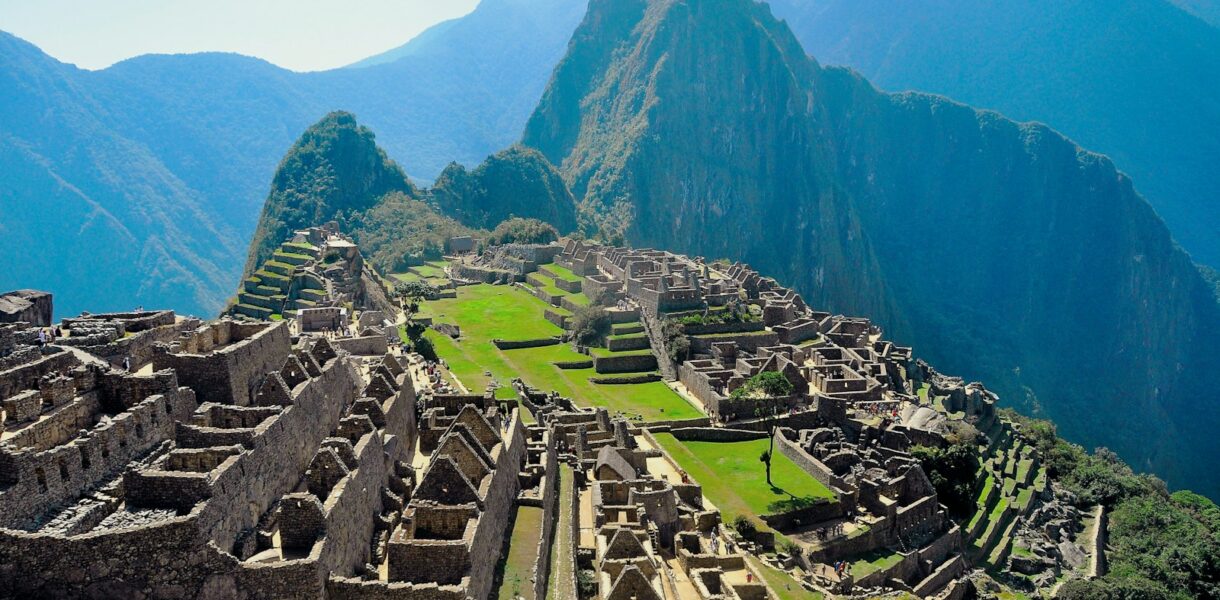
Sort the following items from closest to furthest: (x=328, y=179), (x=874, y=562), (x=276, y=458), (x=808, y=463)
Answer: (x=276, y=458)
(x=874, y=562)
(x=808, y=463)
(x=328, y=179)

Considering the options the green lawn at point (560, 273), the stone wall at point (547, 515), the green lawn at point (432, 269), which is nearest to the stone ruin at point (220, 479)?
the stone wall at point (547, 515)

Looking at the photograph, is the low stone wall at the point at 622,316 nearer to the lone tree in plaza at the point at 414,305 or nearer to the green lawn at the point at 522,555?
the lone tree in plaza at the point at 414,305

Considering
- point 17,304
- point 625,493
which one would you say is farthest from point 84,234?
point 625,493

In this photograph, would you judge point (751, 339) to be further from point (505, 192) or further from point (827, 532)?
point (505, 192)

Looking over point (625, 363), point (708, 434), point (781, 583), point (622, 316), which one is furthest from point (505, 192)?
point (781, 583)

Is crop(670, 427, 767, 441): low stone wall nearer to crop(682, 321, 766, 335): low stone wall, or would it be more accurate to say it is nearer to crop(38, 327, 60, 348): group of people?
crop(682, 321, 766, 335): low stone wall
